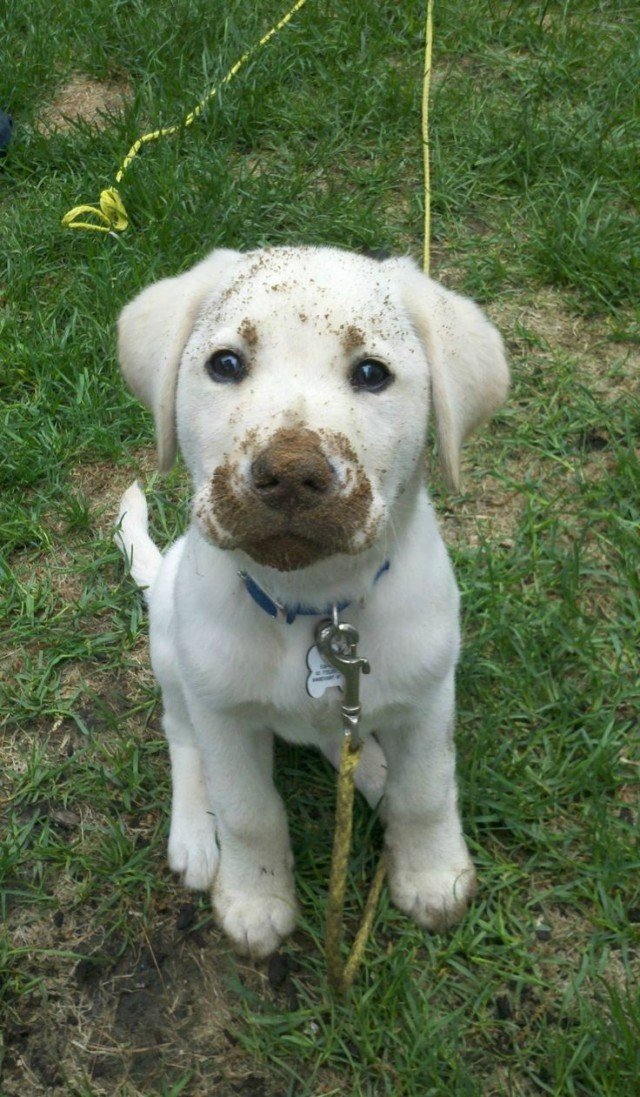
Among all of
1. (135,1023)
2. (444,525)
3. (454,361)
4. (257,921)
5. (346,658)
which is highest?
(454,361)

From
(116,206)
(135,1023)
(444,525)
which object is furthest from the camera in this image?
(116,206)

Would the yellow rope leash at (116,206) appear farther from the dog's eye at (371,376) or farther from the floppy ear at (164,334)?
the dog's eye at (371,376)

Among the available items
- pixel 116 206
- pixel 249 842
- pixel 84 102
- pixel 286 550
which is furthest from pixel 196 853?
pixel 84 102

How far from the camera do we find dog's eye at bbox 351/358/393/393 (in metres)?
2.16

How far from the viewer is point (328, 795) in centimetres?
318

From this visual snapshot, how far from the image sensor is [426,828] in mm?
2879

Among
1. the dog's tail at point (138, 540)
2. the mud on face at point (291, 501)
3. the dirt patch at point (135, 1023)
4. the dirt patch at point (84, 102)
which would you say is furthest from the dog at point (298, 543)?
the dirt patch at point (84, 102)

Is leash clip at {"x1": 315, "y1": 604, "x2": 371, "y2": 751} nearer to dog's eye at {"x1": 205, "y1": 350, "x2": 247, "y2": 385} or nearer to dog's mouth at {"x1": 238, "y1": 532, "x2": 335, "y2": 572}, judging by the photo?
dog's mouth at {"x1": 238, "y1": 532, "x2": 335, "y2": 572}

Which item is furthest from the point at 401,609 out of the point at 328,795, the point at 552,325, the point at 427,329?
the point at 552,325

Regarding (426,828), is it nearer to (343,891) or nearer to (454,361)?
(343,891)

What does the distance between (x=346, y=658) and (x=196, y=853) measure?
98 cm

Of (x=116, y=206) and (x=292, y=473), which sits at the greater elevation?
(x=292, y=473)

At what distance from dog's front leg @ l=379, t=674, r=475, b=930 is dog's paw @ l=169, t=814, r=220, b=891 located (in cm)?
47

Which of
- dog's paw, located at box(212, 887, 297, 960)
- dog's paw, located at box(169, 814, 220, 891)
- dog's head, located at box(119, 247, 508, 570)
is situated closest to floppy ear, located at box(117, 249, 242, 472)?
dog's head, located at box(119, 247, 508, 570)
